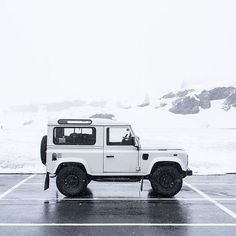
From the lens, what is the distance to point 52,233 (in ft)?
25.3

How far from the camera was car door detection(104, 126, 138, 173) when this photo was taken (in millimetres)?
12094

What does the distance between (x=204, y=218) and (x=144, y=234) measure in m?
2.04

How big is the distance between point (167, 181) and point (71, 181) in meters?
2.82

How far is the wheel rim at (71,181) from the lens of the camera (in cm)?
1202

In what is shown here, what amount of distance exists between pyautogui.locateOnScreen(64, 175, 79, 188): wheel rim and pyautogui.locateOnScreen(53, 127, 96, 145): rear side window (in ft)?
3.27

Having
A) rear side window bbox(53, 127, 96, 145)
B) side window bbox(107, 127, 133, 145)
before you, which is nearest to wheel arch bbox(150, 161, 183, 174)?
side window bbox(107, 127, 133, 145)

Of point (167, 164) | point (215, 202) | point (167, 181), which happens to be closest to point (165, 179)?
point (167, 181)

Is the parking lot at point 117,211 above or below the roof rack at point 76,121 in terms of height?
below

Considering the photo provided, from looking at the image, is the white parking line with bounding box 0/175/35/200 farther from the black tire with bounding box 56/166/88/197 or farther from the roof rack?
the roof rack

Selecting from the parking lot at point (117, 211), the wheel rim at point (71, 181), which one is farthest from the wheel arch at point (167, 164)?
the wheel rim at point (71, 181)

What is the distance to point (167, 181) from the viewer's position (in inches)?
475

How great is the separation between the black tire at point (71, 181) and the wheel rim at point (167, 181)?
226cm

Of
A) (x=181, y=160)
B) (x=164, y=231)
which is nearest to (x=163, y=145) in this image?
(x=181, y=160)

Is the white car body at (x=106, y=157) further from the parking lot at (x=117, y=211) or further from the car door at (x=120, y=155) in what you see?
the parking lot at (x=117, y=211)
